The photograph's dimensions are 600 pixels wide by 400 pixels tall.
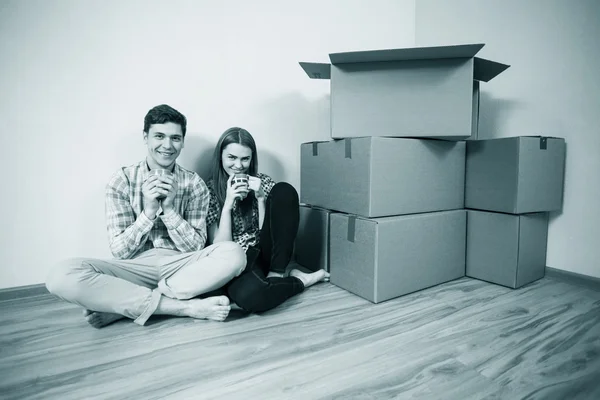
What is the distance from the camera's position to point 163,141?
1108 millimetres

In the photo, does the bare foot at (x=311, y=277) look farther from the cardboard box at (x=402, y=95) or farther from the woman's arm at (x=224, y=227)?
the cardboard box at (x=402, y=95)

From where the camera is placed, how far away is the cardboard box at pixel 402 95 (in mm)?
1171

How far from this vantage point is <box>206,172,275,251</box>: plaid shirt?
1.33 m

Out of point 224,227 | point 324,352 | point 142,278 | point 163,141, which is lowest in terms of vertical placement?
point 324,352

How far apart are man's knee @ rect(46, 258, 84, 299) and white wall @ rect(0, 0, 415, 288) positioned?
396mm

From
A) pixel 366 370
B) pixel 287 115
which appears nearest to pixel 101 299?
pixel 366 370

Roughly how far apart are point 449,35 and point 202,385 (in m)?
1.95

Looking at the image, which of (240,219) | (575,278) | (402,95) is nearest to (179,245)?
(240,219)

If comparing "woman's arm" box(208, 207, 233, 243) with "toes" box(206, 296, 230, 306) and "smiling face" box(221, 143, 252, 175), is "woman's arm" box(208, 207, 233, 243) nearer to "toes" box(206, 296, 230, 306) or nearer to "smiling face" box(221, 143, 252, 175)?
"smiling face" box(221, 143, 252, 175)

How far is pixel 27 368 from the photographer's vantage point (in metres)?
0.79

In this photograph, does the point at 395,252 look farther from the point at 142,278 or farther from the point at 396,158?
the point at 142,278

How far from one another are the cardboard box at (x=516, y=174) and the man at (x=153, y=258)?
0.98 metres

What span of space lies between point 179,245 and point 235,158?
0.39 m

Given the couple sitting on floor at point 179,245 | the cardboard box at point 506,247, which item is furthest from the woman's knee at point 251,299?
the cardboard box at point 506,247
